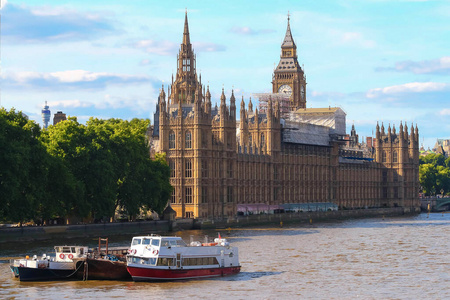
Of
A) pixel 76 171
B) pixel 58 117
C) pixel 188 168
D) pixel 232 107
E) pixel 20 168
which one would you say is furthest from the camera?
pixel 58 117

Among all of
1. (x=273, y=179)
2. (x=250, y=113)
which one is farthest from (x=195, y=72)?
(x=273, y=179)

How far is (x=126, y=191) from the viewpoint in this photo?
109625 millimetres

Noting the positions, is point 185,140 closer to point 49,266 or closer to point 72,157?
point 72,157

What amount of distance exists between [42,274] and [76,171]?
3723 cm

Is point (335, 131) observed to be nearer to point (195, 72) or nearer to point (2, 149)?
point (195, 72)

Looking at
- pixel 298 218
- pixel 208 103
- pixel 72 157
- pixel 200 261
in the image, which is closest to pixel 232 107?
pixel 208 103

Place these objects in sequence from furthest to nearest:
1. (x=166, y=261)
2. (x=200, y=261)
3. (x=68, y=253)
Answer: (x=200, y=261)
(x=68, y=253)
(x=166, y=261)

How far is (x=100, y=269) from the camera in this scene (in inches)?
2608

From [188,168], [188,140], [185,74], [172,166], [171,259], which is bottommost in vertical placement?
[171,259]

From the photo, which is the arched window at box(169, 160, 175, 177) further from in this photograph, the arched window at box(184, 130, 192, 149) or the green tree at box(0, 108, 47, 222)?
the green tree at box(0, 108, 47, 222)

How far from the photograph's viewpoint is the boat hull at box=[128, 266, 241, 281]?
65.1 m

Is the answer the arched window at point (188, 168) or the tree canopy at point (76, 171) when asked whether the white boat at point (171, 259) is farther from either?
the arched window at point (188, 168)

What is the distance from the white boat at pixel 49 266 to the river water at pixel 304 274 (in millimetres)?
963

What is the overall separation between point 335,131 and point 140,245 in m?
129
